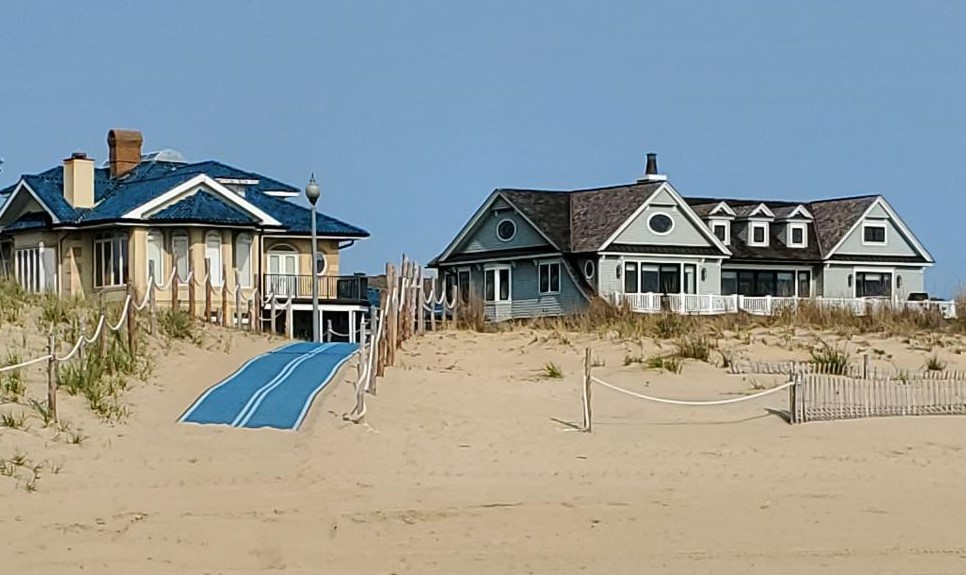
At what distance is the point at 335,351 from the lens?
24938 mm

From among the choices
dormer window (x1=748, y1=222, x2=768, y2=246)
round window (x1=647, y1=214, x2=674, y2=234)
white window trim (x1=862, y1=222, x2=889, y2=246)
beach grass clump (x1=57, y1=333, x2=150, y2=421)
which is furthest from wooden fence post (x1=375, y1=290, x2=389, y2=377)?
white window trim (x1=862, y1=222, x2=889, y2=246)

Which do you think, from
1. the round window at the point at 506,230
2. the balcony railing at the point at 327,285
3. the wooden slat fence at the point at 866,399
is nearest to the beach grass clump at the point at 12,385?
the wooden slat fence at the point at 866,399

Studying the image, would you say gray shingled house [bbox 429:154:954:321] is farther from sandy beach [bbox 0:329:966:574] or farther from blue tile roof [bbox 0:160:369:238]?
sandy beach [bbox 0:329:966:574]

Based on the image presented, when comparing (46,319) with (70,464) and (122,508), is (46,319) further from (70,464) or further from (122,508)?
(122,508)

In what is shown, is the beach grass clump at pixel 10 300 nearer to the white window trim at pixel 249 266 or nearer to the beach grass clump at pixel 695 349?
the beach grass clump at pixel 695 349

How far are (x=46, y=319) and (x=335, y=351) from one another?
197 inches

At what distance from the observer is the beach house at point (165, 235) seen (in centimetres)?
3897

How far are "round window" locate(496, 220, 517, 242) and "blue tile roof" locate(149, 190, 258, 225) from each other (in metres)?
13.2

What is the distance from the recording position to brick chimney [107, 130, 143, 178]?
145 feet

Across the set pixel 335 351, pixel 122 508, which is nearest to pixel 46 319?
pixel 335 351

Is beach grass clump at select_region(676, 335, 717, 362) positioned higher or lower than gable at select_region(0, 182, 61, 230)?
lower

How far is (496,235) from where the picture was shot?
5191 centimetres

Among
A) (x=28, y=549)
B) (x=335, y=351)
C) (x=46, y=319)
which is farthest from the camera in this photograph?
(x=335, y=351)

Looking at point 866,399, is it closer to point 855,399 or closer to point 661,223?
point 855,399
